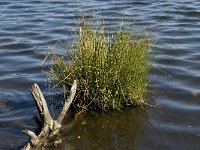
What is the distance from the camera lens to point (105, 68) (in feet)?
22.2

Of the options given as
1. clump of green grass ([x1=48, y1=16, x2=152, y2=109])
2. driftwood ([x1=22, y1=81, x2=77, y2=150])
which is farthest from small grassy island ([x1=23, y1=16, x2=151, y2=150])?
driftwood ([x1=22, y1=81, x2=77, y2=150])

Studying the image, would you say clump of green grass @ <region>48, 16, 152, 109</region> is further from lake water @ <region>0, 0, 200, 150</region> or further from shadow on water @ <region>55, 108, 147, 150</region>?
lake water @ <region>0, 0, 200, 150</region>

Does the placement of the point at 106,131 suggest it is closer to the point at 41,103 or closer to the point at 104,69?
the point at 104,69

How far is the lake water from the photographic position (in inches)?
255

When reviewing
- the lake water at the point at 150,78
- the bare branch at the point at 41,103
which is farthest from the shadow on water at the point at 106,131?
the bare branch at the point at 41,103

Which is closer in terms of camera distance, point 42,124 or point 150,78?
point 42,124

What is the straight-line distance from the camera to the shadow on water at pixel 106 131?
6324 mm

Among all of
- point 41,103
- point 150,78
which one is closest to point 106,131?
point 41,103

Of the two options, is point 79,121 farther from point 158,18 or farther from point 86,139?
point 158,18

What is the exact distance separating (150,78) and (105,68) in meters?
1.78

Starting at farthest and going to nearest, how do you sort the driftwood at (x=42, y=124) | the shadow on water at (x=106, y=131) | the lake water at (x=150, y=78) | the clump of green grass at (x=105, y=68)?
the clump of green grass at (x=105, y=68)
the lake water at (x=150, y=78)
the shadow on water at (x=106, y=131)
the driftwood at (x=42, y=124)

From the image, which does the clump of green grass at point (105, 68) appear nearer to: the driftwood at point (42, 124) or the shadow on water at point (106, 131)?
the shadow on water at point (106, 131)

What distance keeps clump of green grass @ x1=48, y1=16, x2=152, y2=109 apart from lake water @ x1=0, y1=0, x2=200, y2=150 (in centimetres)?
32

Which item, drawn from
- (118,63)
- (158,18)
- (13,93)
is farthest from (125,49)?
(158,18)
